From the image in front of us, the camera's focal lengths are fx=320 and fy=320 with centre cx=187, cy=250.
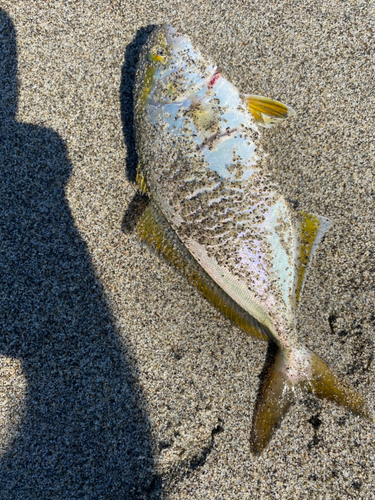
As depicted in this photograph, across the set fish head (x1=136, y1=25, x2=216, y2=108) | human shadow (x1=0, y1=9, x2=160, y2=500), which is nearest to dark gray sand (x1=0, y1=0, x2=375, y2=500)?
human shadow (x1=0, y1=9, x2=160, y2=500)

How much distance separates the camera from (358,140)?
2078 millimetres

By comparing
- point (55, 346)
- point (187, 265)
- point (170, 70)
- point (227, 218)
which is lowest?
point (55, 346)

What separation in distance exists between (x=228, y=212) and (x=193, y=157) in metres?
0.36

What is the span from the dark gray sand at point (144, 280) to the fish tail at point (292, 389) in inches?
4.1

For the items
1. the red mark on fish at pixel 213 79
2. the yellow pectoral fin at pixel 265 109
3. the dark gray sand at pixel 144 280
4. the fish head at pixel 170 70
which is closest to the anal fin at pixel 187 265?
the dark gray sand at pixel 144 280

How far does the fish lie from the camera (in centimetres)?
177

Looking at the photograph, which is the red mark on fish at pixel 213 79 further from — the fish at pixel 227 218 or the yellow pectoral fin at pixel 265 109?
the yellow pectoral fin at pixel 265 109

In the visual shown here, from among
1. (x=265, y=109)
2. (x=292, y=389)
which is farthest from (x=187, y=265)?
(x=265, y=109)

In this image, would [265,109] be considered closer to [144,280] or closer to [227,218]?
[227,218]

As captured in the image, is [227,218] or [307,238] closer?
[227,218]

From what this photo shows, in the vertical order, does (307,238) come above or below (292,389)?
above

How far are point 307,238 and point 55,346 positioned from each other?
1.69 m

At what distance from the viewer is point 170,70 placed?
1.89 m

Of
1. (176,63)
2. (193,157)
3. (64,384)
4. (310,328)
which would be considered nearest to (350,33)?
(176,63)
